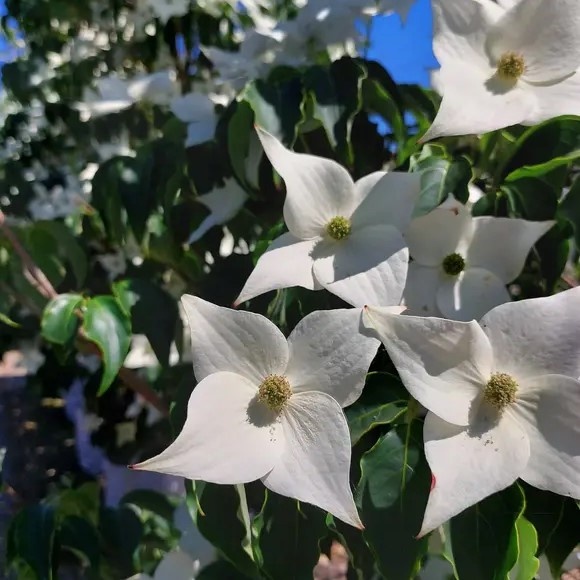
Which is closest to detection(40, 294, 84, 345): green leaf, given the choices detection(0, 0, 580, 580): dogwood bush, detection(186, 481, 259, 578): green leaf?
detection(0, 0, 580, 580): dogwood bush

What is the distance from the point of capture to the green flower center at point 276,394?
42 cm

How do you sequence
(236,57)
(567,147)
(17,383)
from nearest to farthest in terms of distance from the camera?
(567,147) < (236,57) < (17,383)

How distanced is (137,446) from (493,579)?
781 millimetres

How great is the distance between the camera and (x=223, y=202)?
2.17ft

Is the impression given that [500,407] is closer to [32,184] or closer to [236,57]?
[236,57]

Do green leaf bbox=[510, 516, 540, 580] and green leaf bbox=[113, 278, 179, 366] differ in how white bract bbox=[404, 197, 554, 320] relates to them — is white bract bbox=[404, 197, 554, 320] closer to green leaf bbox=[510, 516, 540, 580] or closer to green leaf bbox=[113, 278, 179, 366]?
green leaf bbox=[510, 516, 540, 580]

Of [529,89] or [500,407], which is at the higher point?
[529,89]

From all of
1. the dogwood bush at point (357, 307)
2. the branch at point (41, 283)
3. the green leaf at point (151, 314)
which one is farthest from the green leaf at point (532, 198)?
the branch at point (41, 283)

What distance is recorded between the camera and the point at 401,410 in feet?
1.42

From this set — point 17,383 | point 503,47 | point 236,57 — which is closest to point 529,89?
point 503,47

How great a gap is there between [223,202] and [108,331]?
0.56 ft

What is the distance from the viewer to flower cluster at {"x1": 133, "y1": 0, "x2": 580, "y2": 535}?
39 centimetres

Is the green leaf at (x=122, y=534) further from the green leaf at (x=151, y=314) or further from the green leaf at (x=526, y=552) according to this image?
the green leaf at (x=526, y=552)

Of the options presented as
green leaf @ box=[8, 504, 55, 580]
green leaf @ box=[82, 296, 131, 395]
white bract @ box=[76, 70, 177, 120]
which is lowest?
green leaf @ box=[8, 504, 55, 580]
